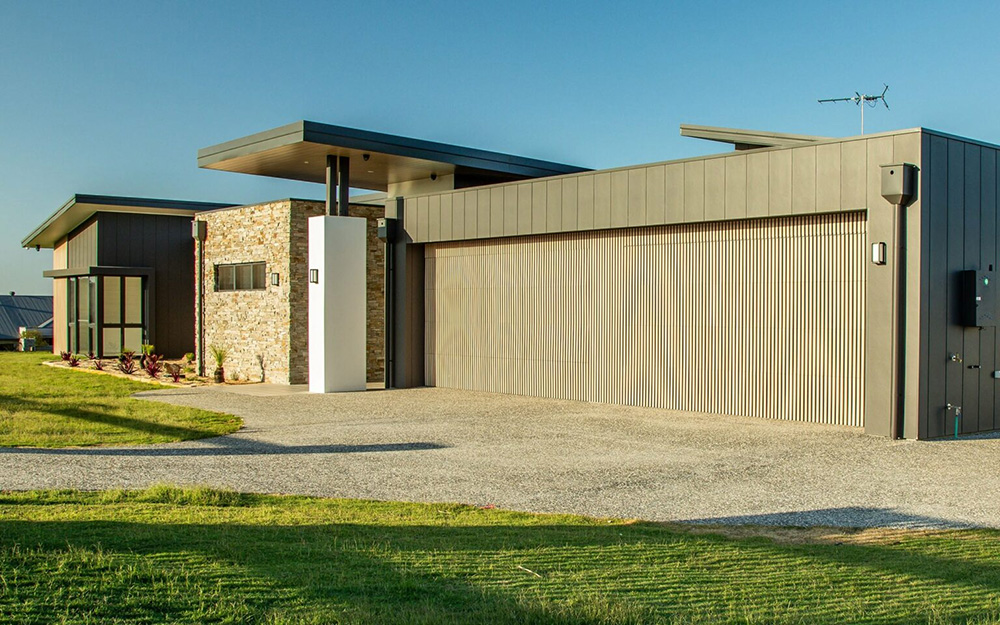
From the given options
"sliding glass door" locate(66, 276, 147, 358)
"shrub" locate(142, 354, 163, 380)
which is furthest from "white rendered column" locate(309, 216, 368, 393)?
"sliding glass door" locate(66, 276, 147, 358)

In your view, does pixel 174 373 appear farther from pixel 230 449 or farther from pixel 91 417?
pixel 230 449

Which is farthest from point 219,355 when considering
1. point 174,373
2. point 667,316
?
point 667,316

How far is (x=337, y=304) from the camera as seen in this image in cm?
1866

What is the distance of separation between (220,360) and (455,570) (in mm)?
17918

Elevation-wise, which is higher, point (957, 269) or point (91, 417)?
point (957, 269)

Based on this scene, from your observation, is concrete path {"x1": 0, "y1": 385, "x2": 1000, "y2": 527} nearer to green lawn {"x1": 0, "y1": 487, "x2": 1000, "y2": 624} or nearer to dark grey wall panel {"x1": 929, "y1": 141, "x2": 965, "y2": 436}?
dark grey wall panel {"x1": 929, "y1": 141, "x2": 965, "y2": 436}

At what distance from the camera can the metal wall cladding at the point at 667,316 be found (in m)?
A: 13.2

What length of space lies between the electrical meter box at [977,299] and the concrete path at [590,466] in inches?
60.8

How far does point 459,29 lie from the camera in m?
26.2

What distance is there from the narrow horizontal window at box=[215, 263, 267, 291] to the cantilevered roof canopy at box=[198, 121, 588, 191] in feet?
7.27

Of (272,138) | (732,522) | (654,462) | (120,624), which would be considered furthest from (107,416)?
(120,624)

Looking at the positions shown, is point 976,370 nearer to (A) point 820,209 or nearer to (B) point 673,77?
(A) point 820,209

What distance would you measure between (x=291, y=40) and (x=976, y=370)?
18.8m

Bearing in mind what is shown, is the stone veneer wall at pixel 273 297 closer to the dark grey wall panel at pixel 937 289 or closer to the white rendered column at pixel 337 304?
the white rendered column at pixel 337 304
